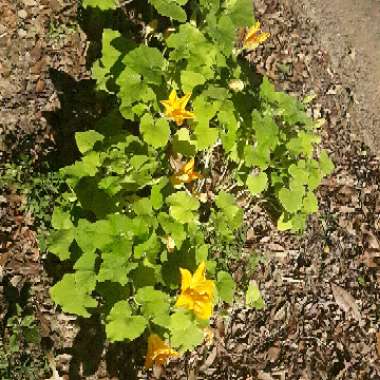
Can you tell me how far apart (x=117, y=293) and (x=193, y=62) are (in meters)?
1.28

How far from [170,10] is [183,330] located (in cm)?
169

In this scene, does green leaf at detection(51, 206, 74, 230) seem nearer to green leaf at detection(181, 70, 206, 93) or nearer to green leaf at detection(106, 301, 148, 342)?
green leaf at detection(106, 301, 148, 342)

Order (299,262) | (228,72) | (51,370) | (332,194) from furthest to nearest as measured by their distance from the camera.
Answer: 1. (332,194)
2. (299,262)
3. (228,72)
4. (51,370)

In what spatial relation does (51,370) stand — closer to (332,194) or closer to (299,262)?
(299,262)

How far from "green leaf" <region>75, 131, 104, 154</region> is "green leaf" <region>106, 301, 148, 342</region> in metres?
0.84

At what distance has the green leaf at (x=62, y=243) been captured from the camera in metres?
2.88

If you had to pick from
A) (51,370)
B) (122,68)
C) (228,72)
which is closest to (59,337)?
(51,370)

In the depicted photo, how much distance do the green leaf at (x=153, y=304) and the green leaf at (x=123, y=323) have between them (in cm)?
5

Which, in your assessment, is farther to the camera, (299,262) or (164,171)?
(299,262)

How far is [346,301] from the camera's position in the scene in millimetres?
4176

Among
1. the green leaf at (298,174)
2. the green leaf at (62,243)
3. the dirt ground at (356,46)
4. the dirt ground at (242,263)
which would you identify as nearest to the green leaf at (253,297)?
the dirt ground at (242,263)

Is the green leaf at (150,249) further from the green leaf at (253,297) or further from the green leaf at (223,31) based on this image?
the green leaf at (223,31)

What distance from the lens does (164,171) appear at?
3.19 metres

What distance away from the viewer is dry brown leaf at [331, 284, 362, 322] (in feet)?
13.6
